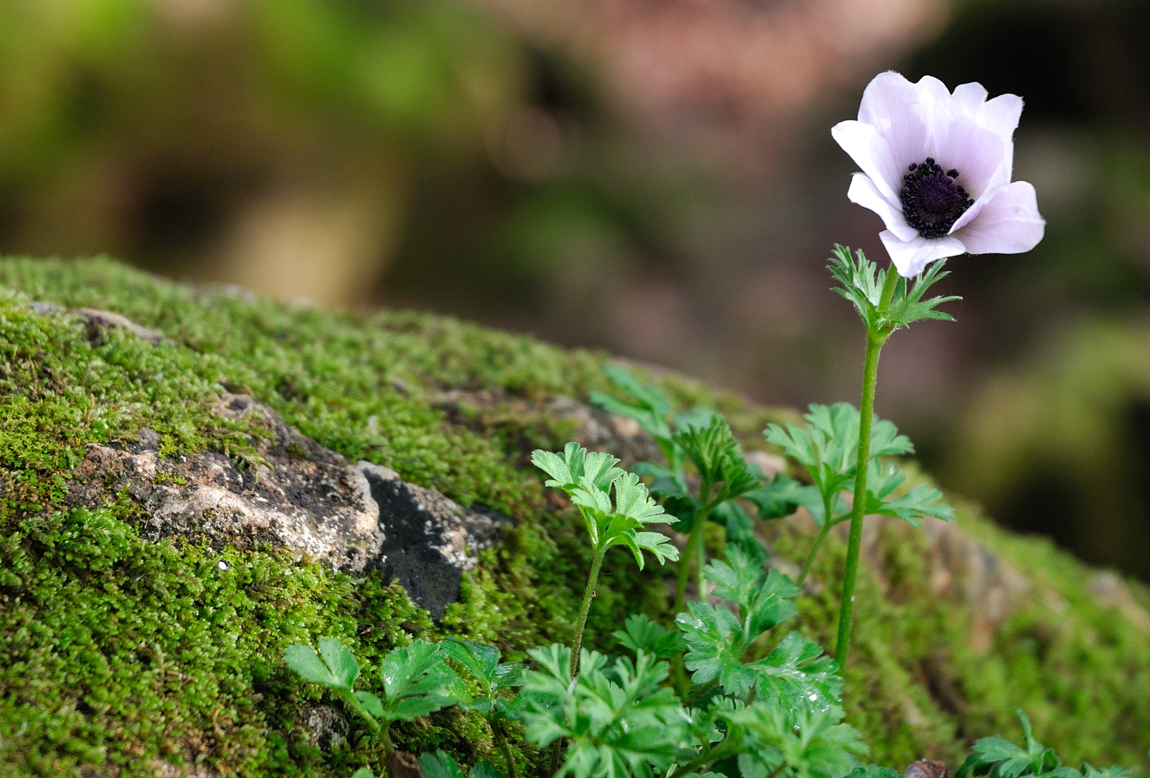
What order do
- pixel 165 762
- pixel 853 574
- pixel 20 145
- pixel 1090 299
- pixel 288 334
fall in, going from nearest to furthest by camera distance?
pixel 165 762 → pixel 853 574 → pixel 288 334 → pixel 20 145 → pixel 1090 299

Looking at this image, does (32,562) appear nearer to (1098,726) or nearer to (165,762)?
(165,762)

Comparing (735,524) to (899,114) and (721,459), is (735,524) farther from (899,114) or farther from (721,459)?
(899,114)

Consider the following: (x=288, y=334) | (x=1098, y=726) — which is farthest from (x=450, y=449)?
(x=1098, y=726)

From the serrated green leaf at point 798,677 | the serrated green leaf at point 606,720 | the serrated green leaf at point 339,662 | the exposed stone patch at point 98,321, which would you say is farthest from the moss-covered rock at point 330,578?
the serrated green leaf at point 798,677

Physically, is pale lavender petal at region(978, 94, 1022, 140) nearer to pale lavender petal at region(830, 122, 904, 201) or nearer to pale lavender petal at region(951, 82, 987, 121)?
pale lavender petal at region(951, 82, 987, 121)

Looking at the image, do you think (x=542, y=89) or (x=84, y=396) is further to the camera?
(x=542, y=89)

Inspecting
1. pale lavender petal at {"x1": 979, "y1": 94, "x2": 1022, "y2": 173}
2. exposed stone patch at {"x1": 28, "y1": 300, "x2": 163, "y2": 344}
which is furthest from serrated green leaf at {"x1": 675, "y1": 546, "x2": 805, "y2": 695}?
exposed stone patch at {"x1": 28, "y1": 300, "x2": 163, "y2": 344}

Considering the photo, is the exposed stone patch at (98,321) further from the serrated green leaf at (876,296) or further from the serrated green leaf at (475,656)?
the serrated green leaf at (876,296)

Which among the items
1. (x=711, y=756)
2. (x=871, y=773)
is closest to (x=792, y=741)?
(x=711, y=756)
